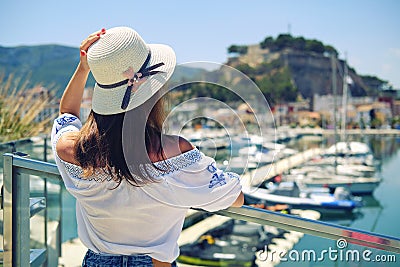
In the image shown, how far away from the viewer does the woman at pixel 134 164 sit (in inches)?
34.4

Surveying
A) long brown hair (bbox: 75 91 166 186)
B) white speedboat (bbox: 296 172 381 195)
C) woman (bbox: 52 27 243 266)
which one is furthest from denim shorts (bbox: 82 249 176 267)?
white speedboat (bbox: 296 172 381 195)

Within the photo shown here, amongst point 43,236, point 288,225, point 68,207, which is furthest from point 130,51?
point 68,207

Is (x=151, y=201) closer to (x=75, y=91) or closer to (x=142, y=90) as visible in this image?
(x=142, y=90)

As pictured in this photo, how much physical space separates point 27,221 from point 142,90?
0.70 m

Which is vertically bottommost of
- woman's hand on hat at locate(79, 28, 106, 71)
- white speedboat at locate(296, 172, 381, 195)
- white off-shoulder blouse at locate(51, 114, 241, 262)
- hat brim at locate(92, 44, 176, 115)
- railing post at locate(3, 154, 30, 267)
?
white speedboat at locate(296, 172, 381, 195)

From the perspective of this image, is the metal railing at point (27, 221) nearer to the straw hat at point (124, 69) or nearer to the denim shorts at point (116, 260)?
the denim shorts at point (116, 260)

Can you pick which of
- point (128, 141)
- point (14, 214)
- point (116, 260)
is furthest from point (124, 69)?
point (14, 214)

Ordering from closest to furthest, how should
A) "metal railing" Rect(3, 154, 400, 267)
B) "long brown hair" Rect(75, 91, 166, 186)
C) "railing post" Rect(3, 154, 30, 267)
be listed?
1. "long brown hair" Rect(75, 91, 166, 186)
2. "metal railing" Rect(3, 154, 400, 267)
3. "railing post" Rect(3, 154, 30, 267)

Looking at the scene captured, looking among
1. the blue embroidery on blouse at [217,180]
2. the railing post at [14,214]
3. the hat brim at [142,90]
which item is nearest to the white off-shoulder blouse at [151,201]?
the blue embroidery on blouse at [217,180]

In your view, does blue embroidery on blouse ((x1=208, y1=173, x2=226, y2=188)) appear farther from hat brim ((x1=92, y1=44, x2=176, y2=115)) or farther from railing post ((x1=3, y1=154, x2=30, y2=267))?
railing post ((x1=3, y1=154, x2=30, y2=267))

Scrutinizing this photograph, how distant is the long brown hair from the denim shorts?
0.17 meters

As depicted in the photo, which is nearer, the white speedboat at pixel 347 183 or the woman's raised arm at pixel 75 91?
the woman's raised arm at pixel 75 91

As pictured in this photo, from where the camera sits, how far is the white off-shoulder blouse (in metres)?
0.89

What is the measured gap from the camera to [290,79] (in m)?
57.3
